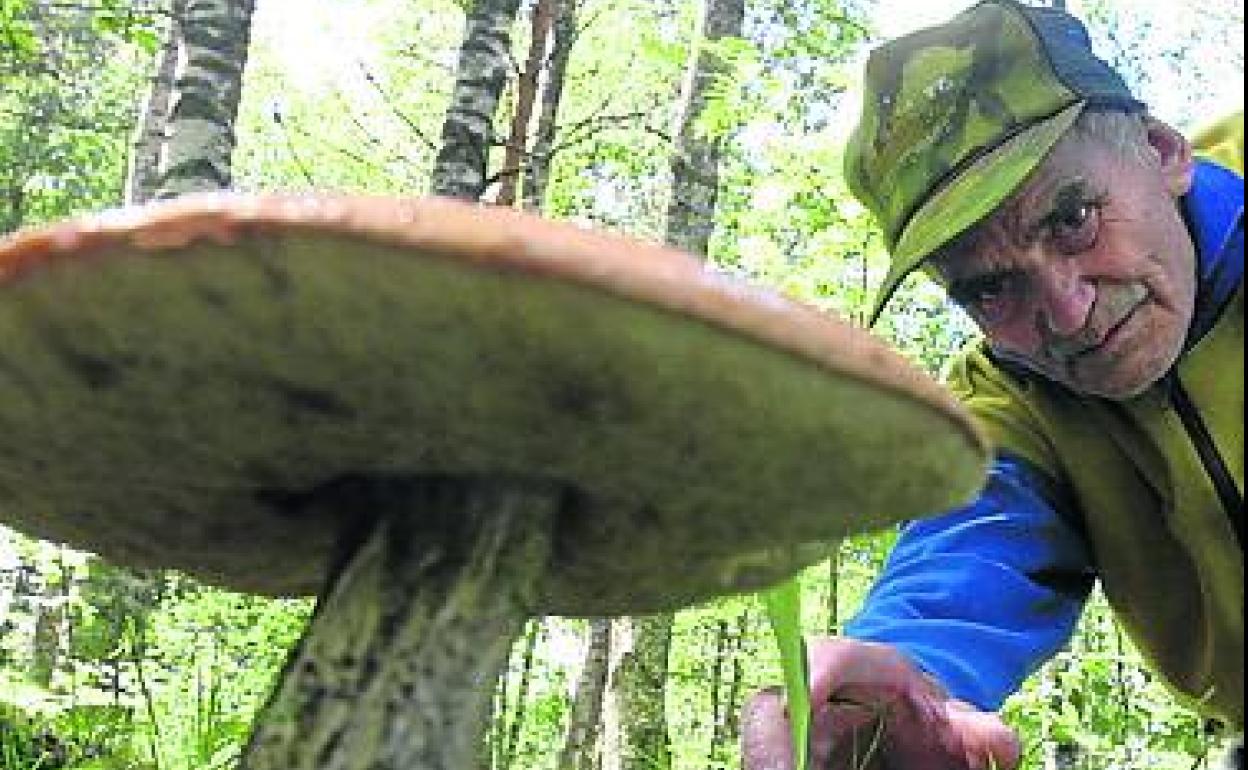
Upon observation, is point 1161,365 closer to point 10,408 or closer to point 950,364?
point 950,364

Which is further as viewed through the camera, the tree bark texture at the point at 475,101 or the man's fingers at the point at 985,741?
the tree bark texture at the point at 475,101

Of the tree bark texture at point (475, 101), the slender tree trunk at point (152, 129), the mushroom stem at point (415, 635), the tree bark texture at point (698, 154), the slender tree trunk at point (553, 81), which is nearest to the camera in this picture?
the mushroom stem at point (415, 635)

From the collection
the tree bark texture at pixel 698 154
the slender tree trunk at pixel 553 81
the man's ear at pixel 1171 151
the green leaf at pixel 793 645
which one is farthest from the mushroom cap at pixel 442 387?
the slender tree trunk at pixel 553 81

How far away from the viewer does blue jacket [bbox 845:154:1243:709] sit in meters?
2.48

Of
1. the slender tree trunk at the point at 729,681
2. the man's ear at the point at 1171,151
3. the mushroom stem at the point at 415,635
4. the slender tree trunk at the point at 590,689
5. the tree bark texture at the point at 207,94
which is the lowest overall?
the slender tree trunk at the point at 729,681

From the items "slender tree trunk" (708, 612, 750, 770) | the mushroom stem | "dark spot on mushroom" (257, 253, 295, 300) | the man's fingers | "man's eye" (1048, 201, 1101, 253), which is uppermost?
"man's eye" (1048, 201, 1101, 253)

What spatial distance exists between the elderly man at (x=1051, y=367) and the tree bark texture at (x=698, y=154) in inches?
166

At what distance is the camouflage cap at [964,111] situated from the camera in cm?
Result: 244

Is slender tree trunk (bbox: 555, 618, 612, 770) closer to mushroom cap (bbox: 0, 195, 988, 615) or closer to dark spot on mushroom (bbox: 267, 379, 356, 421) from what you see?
mushroom cap (bbox: 0, 195, 988, 615)

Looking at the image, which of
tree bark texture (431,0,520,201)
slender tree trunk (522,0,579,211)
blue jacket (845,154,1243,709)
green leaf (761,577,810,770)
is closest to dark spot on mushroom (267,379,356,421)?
green leaf (761,577,810,770)

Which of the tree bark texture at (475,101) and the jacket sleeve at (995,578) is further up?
the tree bark texture at (475,101)

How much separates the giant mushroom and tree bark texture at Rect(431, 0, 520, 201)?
173 inches

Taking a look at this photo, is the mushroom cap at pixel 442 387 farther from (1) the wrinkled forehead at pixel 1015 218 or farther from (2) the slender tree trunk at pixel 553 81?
(2) the slender tree trunk at pixel 553 81

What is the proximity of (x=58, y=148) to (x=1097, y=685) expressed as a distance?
38.0 ft
